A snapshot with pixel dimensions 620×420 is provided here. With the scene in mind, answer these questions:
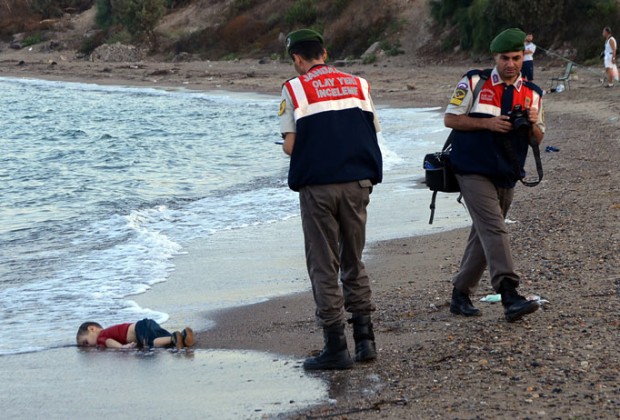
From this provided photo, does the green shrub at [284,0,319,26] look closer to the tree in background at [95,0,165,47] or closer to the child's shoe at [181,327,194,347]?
the tree in background at [95,0,165,47]

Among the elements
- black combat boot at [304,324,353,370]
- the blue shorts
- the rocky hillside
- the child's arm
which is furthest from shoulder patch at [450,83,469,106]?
the rocky hillside

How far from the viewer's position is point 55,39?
222 ft

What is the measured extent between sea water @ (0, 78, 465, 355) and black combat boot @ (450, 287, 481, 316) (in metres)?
1.94

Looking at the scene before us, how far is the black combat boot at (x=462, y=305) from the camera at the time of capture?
648cm

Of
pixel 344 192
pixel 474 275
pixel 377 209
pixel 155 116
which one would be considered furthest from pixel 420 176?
pixel 155 116

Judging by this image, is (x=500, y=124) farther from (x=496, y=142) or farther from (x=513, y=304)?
(x=513, y=304)

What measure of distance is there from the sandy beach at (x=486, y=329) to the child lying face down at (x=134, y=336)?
0.15 m

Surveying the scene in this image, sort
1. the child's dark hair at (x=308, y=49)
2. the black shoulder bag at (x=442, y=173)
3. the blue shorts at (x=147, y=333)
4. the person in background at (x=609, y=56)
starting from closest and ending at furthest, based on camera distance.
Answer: the child's dark hair at (x=308, y=49) < the black shoulder bag at (x=442, y=173) < the blue shorts at (x=147, y=333) < the person in background at (x=609, y=56)

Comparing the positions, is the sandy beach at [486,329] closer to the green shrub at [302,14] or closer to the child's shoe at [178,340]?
the child's shoe at [178,340]

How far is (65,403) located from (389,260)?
3980 millimetres

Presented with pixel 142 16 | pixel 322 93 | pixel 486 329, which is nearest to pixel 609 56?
pixel 486 329

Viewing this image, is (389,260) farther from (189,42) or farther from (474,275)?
(189,42)

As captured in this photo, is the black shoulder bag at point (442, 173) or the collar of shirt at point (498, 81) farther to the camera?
the black shoulder bag at point (442, 173)

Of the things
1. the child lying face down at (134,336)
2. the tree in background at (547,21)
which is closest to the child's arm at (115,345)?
the child lying face down at (134,336)
